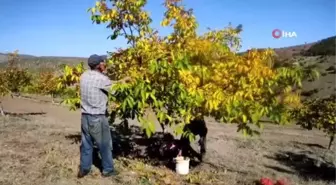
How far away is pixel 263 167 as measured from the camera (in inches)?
375

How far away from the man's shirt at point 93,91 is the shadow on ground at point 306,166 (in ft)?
16.6

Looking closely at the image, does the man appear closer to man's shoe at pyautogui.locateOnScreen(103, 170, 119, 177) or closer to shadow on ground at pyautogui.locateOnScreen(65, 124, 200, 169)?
man's shoe at pyautogui.locateOnScreen(103, 170, 119, 177)

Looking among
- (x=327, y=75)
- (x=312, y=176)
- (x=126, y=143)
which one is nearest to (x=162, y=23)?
(x=126, y=143)

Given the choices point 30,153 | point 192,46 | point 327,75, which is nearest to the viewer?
point 192,46

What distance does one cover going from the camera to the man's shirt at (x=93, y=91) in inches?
226

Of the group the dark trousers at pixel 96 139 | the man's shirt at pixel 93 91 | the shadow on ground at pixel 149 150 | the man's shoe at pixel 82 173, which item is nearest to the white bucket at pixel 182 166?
the shadow on ground at pixel 149 150

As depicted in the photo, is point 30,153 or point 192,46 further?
point 30,153

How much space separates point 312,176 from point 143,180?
4.83 m

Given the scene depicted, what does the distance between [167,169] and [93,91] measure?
7.42ft

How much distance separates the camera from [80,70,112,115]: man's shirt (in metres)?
5.75

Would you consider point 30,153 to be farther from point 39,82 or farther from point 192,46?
point 39,82

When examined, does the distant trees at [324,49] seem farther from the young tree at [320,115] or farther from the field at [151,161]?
the young tree at [320,115]

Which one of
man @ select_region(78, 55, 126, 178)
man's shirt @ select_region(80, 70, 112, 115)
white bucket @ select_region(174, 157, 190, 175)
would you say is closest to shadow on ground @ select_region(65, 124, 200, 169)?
white bucket @ select_region(174, 157, 190, 175)

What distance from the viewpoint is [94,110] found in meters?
5.76
